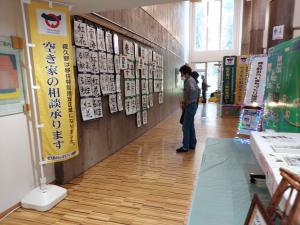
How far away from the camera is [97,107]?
11.3 ft

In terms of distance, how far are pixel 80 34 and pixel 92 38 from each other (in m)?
0.26

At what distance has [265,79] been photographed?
14.2 feet

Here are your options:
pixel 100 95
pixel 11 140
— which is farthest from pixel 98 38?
pixel 11 140

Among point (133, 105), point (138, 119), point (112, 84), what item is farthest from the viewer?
point (138, 119)

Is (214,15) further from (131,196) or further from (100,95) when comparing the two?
(131,196)

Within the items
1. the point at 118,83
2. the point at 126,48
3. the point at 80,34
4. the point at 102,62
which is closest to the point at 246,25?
the point at 126,48

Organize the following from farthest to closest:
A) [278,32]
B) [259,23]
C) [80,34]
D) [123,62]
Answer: [259,23], [278,32], [123,62], [80,34]

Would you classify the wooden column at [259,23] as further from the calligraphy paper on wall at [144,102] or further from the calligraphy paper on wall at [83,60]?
the calligraphy paper on wall at [83,60]

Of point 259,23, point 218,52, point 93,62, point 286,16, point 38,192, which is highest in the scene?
point 259,23

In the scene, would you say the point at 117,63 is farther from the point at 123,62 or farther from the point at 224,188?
the point at 224,188

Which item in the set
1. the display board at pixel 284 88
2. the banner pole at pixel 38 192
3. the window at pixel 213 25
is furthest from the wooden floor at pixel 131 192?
the window at pixel 213 25

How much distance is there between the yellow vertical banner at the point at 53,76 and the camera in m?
2.27

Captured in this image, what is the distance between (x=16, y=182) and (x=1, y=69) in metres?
1.17

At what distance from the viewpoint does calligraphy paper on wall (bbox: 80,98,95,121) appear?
313 centimetres
